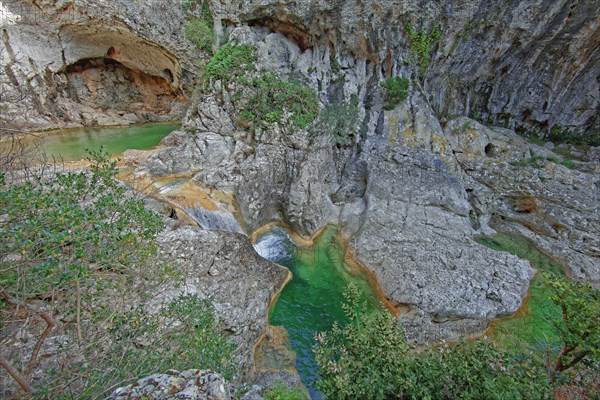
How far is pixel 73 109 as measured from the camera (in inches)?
699

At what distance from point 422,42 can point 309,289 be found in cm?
1408

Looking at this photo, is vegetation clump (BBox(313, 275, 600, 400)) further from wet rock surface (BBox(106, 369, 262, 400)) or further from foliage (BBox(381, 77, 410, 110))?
foliage (BBox(381, 77, 410, 110))

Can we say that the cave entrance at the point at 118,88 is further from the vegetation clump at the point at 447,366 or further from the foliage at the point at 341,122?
the vegetation clump at the point at 447,366

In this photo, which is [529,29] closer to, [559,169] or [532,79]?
[532,79]

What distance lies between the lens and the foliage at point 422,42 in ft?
44.7

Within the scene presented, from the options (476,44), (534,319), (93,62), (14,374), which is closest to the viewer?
(14,374)

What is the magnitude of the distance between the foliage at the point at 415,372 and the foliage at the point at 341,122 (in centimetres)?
1089

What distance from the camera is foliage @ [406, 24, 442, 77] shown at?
13617 mm

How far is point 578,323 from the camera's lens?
4027 millimetres

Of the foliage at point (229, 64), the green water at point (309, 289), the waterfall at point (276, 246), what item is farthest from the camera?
the foliage at point (229, 64)

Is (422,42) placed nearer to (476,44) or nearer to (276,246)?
(476,44)

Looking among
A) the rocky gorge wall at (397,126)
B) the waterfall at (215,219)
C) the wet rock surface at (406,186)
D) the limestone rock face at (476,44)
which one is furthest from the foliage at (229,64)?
the waterfall at (215,219)

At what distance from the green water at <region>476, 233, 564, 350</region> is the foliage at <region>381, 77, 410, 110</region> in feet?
30.6

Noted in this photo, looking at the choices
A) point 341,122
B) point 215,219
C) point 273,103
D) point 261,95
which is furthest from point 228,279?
point 341,122
